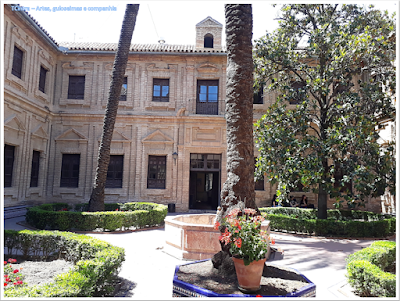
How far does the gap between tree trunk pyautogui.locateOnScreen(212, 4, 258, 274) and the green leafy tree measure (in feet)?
→ 17.8

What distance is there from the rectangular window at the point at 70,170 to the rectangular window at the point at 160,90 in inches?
242

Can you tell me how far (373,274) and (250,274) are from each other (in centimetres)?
220

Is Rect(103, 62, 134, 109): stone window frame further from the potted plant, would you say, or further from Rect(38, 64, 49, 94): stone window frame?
the potted plant

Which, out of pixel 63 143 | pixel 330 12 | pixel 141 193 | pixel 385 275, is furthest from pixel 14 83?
pixel 385 275

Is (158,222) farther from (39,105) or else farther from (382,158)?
(39,105)

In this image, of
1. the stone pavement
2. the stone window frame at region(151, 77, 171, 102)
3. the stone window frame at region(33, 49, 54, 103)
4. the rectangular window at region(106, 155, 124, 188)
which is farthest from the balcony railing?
the stone window frame at region(33, 49, 54, 103)

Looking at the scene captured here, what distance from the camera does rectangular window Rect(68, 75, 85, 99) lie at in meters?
18.4

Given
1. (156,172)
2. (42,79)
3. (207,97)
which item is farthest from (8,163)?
(207,97)

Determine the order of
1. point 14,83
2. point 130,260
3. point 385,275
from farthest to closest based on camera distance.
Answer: point 14,83
point 130,260
point 385,275

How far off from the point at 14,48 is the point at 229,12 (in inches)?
509

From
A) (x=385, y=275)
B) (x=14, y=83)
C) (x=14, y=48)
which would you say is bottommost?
(x=385, y=275)

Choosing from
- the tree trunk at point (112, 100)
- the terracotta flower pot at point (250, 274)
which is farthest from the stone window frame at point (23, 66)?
the terracotta flower pot at point (250, 274)

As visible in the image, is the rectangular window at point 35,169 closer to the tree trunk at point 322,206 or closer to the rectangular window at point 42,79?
the rectangular window at point 42,79

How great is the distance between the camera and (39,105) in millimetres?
16109
